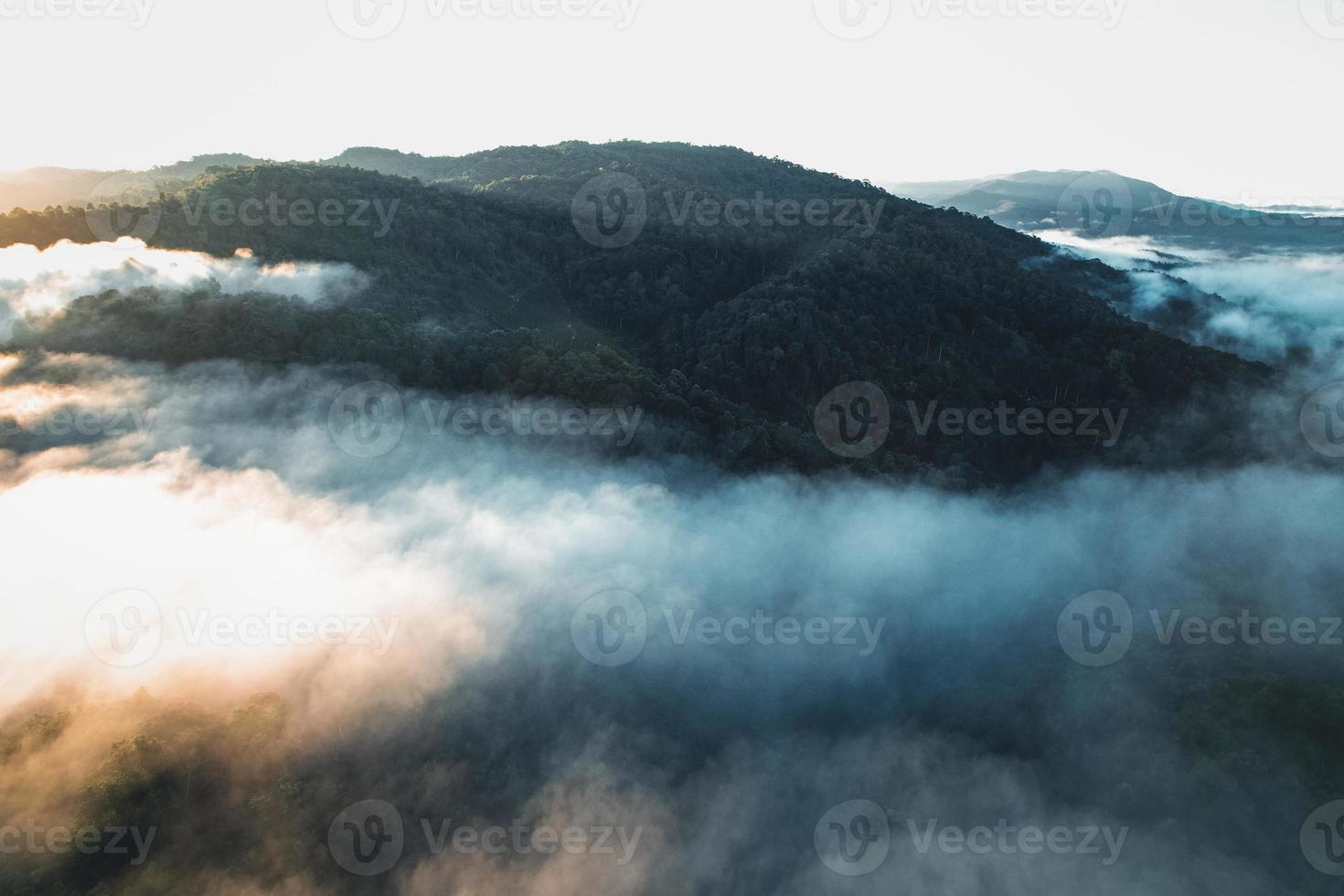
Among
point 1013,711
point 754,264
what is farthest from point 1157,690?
point 754,264

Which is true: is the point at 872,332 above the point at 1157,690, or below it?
above

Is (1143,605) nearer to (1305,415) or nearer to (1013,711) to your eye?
(1013,711)

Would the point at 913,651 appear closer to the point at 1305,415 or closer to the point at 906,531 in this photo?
the point at 906,531

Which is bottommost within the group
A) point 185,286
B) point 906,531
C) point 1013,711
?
point 1013,711

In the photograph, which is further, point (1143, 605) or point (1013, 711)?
point (1143, 605)

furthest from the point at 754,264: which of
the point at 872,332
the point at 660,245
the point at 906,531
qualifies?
the point at 906,531

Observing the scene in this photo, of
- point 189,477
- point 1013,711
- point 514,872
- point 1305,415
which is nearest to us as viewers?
point 514,872

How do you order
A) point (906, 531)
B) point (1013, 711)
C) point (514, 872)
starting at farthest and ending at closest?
point (906, 531), point (1013, 711), point (514, 872)
